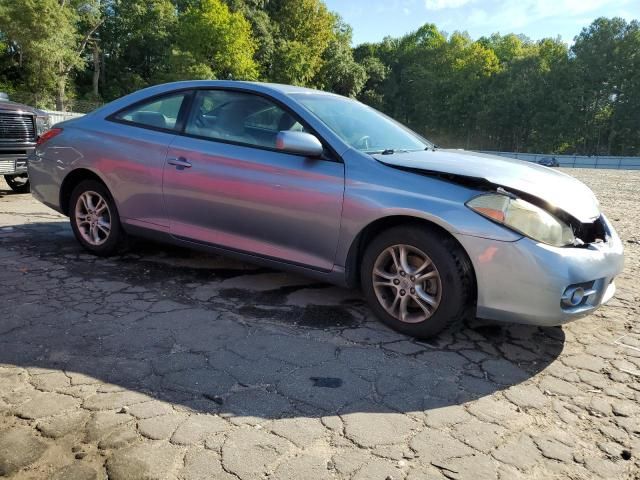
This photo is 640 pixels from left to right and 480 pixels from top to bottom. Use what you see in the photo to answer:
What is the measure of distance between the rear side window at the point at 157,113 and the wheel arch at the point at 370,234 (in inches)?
74.7

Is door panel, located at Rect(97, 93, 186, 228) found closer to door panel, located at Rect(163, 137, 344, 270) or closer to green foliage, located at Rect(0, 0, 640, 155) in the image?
door panel, located at Rect(163, 137, 344, 270)

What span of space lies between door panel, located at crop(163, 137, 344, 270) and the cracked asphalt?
1.50 ft

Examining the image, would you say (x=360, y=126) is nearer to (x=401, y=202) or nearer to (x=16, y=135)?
(x=401, y=202)

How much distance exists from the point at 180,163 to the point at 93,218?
4.18ft

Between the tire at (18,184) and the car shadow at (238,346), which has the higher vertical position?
the tire at (18,184)

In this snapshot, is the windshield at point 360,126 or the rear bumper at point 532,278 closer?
the rear bumper at point 532,278

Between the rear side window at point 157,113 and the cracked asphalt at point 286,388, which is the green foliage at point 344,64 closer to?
the rear side window at point 157,113

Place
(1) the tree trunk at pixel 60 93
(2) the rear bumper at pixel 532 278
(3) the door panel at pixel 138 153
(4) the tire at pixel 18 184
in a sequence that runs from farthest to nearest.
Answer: (1) the tree trunk at pixel 60 93 → (4) the tire at pixel 18 184 → (3) the door panel at pixel 138 153 → (2) the rear bumper at pixel 532 278

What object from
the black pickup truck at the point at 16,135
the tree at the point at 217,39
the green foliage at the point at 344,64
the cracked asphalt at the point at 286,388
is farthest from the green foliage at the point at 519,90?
the cracked asphalt at the point at 286,388

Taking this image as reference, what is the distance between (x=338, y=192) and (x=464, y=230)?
856mm

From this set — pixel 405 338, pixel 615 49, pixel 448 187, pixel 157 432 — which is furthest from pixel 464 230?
pixel 615 49

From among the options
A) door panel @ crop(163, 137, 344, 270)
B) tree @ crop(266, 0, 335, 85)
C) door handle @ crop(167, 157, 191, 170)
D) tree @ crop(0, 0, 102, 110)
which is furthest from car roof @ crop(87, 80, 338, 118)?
tree @ crop(266, 0, 335, 85)

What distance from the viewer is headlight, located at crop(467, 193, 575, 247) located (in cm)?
290

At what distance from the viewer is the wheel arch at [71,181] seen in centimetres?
464
